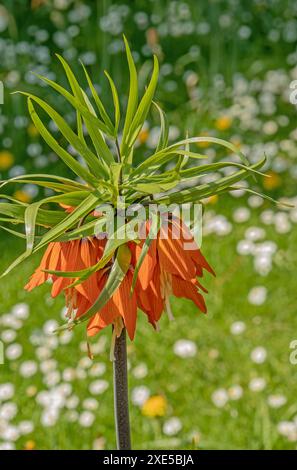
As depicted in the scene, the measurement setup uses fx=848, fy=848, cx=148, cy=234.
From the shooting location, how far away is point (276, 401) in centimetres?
175

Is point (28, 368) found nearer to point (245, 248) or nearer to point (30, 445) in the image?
point (30, 445)

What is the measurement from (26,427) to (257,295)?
68 centimetres

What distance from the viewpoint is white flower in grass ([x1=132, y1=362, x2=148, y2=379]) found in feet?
6.21

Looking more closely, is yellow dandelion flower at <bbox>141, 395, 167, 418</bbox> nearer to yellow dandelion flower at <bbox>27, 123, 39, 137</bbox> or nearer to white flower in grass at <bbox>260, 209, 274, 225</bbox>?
white flower in grass at <bbox>260, 209, 274, 225</bbox>

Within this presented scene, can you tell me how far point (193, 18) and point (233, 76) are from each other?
42cm

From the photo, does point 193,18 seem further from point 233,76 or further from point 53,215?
point 53,215

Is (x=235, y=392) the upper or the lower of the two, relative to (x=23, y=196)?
lower

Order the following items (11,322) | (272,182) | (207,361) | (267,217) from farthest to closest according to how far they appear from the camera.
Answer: (272,182), (267,217), (11,322), (207,361)

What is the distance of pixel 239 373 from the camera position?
1.86 m

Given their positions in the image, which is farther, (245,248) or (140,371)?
(245,248)

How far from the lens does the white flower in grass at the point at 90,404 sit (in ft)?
5.93

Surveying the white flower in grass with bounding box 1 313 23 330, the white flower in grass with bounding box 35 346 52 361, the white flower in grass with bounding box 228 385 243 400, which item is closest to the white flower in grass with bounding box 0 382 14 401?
the white flower in grass with bounding box 35 346 52 361

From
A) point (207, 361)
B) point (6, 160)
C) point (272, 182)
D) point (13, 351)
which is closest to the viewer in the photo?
point (207, 361)

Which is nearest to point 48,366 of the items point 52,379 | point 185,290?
point 52,379
